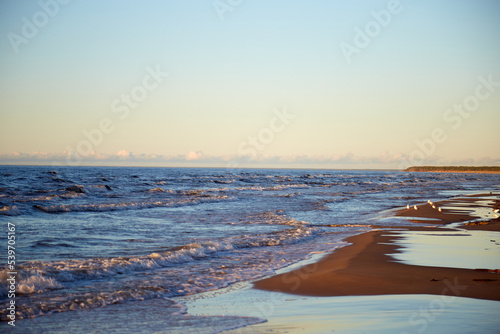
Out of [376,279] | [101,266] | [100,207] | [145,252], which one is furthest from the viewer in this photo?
[100,207]

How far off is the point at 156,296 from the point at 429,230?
36.9ft

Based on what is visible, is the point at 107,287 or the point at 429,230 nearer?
the point at 107,287

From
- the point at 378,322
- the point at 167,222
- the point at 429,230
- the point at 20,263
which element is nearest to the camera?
the point at 378,322

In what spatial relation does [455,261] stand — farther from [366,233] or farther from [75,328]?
[75,328]

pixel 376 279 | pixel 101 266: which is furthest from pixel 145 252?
pixel 376 279

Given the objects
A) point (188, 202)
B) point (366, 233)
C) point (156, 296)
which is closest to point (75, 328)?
point (156, 296)

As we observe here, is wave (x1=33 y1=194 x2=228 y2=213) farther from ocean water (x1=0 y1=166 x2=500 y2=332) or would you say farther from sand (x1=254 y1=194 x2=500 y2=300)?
sand (x1=254 y1=194 x2=500 y2=300)

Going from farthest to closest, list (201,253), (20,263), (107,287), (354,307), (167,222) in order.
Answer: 1. (167,222)
2. (201,253)
3. (20,263)
4. (107,287)
5. (354,307)

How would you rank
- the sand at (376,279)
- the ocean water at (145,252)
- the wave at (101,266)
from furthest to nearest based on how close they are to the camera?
1. the wave at (101,266)
2. the sand at (376,279)
3. the ocean water at (145,252)

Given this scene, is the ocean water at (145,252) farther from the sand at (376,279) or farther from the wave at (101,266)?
the sand at (376,279)

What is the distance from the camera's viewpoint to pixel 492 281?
7.24 meters

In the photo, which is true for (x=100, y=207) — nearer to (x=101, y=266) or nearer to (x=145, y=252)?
(x=145, y=252)

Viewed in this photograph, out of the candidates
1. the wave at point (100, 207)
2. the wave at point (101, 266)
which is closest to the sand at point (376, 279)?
the wave at point (101, 266)

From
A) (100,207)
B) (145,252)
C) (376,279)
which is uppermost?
(376,279)
